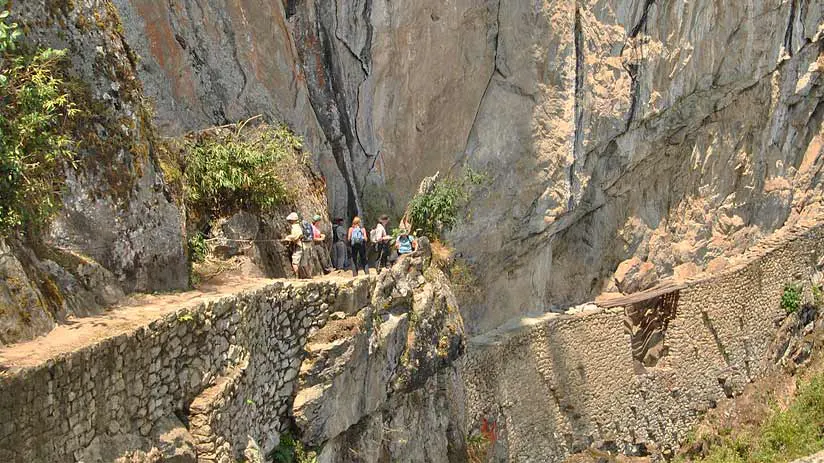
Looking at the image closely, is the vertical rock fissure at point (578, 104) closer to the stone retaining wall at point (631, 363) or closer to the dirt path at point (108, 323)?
the stone retaining wall at point (631, 363)

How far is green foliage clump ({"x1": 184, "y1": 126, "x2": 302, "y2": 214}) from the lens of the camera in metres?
10.8

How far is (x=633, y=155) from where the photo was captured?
61.4ft

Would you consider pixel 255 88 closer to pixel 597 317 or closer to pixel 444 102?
pixel 444 102

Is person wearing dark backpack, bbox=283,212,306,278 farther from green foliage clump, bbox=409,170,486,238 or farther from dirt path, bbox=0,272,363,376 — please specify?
green foliage clump, bbox=409,170,486,238

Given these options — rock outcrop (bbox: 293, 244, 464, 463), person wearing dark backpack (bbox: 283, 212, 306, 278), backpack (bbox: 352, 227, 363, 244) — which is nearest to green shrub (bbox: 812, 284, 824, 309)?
rock outcrop (bbox: 293, 244, 464, 463)

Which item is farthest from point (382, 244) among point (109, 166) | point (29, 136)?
point (29, 136)

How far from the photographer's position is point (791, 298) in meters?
22.2

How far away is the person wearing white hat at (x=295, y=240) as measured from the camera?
1101cm

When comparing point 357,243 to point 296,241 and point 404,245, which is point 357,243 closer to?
point 404,245

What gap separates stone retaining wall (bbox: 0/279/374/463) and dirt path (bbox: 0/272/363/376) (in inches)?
4.1

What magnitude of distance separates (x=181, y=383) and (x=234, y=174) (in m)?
3.91

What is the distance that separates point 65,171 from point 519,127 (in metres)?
10.7

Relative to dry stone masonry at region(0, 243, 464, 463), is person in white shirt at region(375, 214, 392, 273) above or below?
above

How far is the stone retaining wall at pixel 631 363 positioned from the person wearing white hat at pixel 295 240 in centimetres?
467
